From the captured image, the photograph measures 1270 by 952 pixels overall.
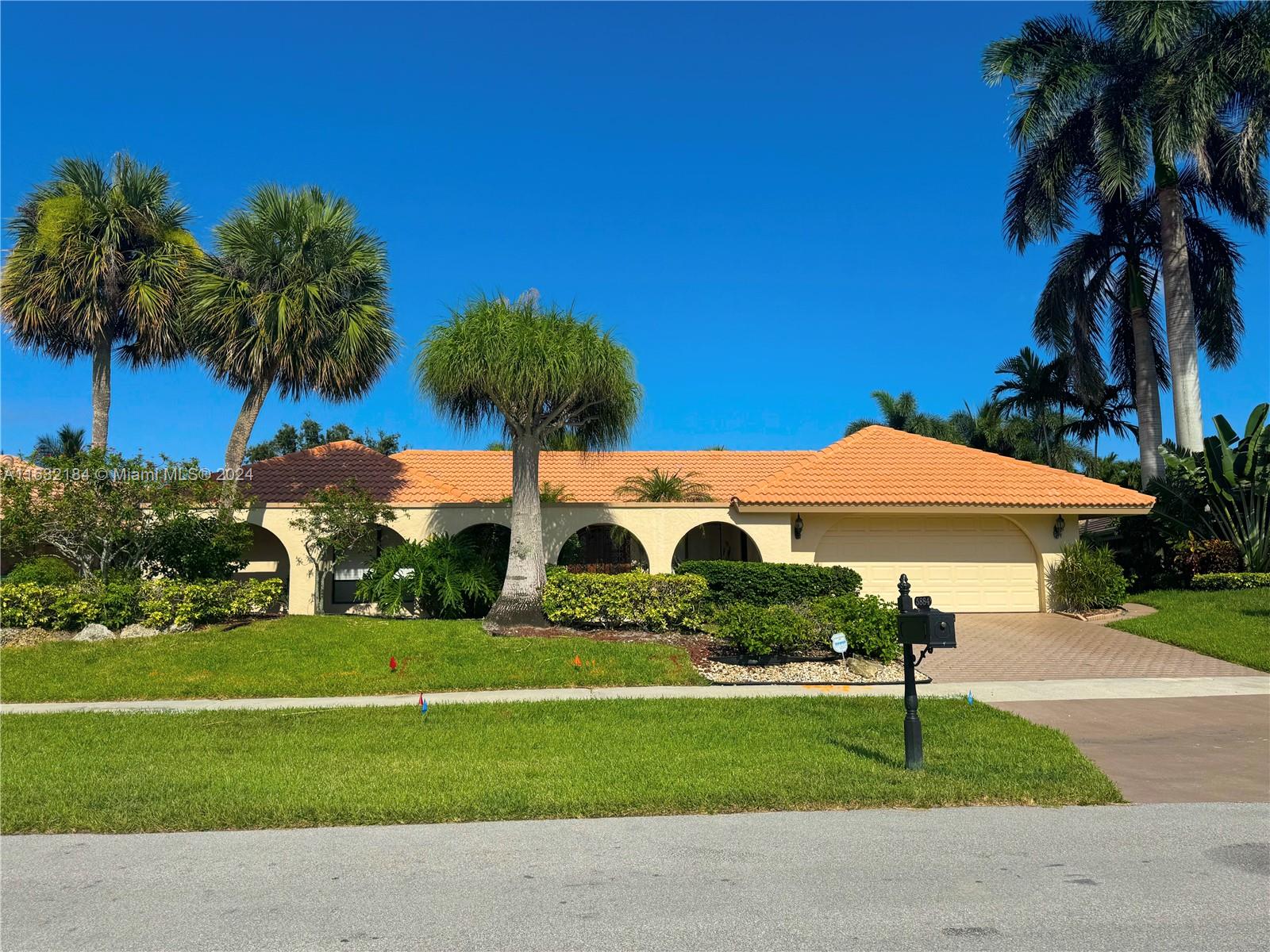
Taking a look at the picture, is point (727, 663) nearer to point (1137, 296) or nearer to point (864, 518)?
point (864, 518)

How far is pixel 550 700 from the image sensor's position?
10047 mm

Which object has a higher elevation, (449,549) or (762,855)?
(449,549)

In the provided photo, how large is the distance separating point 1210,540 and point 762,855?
63.1ft

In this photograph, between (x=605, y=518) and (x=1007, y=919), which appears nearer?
(x=1007, y=919)

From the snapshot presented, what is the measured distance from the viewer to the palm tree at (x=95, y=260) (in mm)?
16859

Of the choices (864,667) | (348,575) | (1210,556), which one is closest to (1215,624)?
(1210,556)

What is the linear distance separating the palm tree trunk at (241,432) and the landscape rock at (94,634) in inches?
150

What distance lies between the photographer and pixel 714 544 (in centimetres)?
2403

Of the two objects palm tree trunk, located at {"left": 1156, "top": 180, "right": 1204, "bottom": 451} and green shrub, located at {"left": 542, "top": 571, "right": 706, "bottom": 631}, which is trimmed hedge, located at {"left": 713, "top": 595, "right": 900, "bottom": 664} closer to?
green shrub, located at {"left": 542, "top": 571, "right": 706, "bottom": 631}

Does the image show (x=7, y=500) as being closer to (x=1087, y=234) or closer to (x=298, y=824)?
(x=298, y=824)

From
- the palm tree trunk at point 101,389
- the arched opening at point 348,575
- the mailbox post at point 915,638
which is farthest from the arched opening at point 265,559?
the mailbox post at point 915,638

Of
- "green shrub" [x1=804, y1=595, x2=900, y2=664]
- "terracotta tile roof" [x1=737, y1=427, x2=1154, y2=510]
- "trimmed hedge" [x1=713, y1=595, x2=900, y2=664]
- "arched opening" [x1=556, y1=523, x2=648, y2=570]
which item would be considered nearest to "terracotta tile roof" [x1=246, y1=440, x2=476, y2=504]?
"arched opening" [x1=556, y1=523, x2=648, y2=570]

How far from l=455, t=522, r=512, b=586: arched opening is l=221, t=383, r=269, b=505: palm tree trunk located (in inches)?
187

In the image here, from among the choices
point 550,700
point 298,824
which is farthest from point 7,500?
point 298,824
